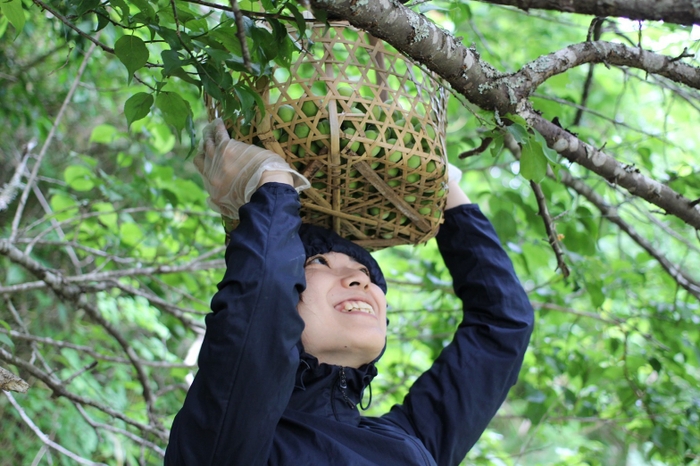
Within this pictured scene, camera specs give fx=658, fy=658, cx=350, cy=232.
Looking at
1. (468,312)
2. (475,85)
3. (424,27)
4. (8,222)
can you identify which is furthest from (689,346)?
(8,222)

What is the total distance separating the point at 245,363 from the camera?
107cm

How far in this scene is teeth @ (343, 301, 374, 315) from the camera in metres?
1.32

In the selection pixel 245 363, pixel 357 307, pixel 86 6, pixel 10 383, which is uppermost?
pixel 86 6

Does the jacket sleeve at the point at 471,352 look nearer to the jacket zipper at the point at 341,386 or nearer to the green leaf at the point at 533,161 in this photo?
the jacket zipper at the point at 341,386

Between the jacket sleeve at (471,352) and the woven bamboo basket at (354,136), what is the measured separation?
34cm

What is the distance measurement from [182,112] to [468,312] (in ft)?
2.70

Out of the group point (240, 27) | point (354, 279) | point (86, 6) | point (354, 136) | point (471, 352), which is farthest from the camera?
point (471, 352)

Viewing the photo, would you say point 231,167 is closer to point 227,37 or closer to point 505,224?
point 227,37

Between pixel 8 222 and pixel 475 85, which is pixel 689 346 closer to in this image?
pixel 475 85

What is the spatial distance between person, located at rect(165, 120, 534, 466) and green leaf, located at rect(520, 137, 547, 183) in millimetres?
388

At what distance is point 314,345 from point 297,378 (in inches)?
2.8

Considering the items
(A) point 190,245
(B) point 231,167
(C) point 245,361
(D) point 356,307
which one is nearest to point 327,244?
(D) point 356,307

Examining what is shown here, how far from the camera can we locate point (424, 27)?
1085mm

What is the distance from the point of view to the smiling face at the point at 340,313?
1.28 metres
